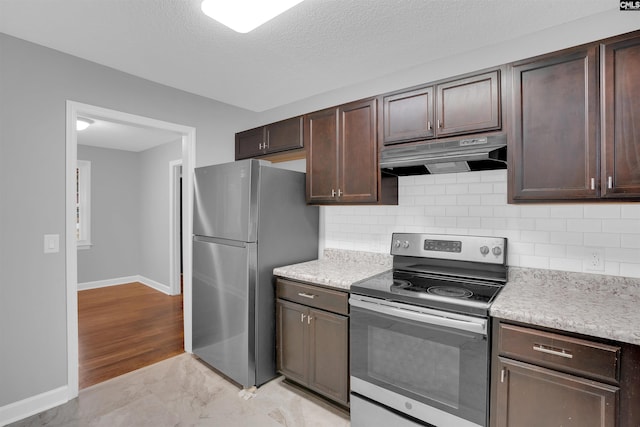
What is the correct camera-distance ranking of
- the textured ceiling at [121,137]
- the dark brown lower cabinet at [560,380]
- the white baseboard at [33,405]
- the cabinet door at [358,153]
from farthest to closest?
the textured ceiling at [121,137]
the cabinet door at [358,153]
the white baseboard at [33,405]
the dark brown lower cabinet at [560,380]

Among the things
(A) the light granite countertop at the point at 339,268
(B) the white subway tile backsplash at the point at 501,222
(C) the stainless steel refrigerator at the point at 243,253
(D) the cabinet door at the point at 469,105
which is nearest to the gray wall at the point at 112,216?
(C) the stainless steel refrigerator at the point at 243,253

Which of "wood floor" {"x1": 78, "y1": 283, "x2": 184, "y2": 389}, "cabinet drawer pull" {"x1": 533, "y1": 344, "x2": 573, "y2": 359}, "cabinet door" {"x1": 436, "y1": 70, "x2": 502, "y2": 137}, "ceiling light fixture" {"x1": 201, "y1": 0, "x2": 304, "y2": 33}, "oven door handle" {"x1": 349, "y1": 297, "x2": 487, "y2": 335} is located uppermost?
"ceiling light fixture" {"x1": 201, "y1": 0, "x2": 304, "y2": 33}

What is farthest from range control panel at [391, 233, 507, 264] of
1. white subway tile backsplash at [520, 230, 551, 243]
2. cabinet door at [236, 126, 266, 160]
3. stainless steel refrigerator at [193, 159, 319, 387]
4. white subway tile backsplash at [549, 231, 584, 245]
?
cabinet door at [236, 126, 266, 160]

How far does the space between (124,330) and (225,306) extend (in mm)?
1890

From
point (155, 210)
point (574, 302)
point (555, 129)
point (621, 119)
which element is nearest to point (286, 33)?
point (555, 129)

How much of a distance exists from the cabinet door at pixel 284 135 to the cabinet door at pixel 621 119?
6.54ft

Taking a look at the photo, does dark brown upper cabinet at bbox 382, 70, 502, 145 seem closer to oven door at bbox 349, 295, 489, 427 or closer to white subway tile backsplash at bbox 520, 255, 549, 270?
white subway tile backsplash at bbox 520, 255, 549, 270

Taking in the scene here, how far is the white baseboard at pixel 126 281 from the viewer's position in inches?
208

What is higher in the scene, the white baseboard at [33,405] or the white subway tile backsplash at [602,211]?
the white subway tile backsplash at [602,211]

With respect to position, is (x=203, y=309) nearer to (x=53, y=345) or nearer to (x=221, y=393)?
(x=221, y=393)

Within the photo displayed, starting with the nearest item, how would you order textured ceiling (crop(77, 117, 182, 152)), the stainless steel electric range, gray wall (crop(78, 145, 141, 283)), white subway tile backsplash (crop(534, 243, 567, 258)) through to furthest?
1. the stainless steel electric range
2. white subway tile backsplash (crop(534, 243, 567, 258))
3. textured ceiling (crop(77, 117, 182, 152))
4. gray wall (crop(78, 145, 141, 283))

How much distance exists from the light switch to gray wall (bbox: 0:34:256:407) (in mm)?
25

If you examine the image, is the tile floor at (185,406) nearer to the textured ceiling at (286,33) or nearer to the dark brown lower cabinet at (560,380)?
the dark brown lower cabinet at (560,380)

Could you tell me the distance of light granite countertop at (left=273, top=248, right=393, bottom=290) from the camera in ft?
7.25
